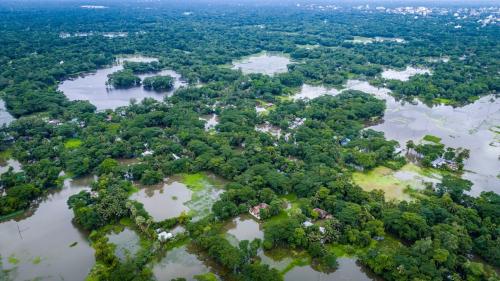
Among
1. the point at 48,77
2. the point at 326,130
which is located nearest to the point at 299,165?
the point at 326,130

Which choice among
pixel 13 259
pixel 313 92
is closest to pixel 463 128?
pixel 313 92

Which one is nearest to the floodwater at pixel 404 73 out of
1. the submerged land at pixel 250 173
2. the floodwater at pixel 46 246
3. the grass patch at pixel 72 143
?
the submerged land at pixel 250 173

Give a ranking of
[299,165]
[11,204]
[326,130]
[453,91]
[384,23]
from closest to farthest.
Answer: [11,204] < [299,165] < [326,130] < [453,91] < [384,23]

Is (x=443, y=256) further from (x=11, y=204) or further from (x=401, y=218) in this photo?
(x=11, y=204)

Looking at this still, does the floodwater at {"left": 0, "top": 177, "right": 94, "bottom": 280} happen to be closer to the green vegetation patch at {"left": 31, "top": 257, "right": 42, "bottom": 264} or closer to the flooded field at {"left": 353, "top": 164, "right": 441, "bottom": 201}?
the green vegetation patch at {"left": 31, "top": 257, "right": 42, "bottom": 264}

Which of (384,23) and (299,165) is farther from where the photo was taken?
(384,23)

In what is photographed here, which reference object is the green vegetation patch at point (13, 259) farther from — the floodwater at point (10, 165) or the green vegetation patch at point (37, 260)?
the floodwater at point (10, 165)
